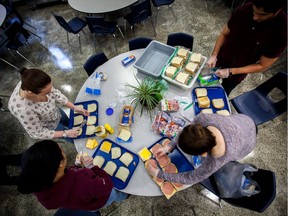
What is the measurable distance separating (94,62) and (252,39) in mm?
2025

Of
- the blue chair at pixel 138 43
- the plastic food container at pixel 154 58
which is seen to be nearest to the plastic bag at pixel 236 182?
the plastic food container at pixel 154 58

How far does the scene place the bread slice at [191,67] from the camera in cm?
244

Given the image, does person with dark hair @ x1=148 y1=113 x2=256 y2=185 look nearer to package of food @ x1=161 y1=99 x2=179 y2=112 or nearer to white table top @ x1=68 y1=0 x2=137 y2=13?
package of food @ x1=161 y1=99 x2=179 y2=112

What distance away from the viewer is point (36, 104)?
6.67 ft

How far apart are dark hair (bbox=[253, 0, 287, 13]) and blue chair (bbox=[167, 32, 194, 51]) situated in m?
1.28

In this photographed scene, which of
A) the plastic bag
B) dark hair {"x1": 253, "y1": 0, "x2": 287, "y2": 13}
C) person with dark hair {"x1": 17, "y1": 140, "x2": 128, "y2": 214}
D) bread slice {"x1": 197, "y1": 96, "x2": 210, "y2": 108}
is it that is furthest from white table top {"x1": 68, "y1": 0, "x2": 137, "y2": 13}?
the plastic bag

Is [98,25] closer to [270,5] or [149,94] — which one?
[149,94]

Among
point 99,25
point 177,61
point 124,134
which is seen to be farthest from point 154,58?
point 99,25

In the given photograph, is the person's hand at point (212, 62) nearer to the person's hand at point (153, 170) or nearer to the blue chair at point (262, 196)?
the blue chair at point (262, 196)

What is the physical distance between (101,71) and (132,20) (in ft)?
5.58

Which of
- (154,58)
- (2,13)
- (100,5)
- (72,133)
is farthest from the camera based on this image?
(2,13)

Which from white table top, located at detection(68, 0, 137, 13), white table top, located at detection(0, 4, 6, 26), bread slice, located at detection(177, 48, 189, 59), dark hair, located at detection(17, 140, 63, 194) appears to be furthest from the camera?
white table top, located at detection(0, 4, 6, 26)

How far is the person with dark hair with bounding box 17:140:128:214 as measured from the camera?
1343 millimetres

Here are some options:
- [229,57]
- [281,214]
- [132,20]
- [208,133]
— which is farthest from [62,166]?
[132,20]
